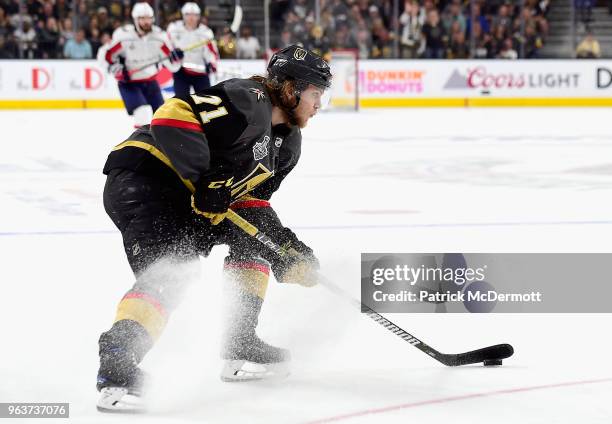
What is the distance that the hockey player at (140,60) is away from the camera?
9602 millimetres

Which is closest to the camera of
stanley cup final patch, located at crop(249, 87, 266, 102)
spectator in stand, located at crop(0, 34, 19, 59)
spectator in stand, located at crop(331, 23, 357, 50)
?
stanley cup final patch, located at crop(249, 87, 266, 102)

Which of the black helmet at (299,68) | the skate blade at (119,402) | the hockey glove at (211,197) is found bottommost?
the skate blade at (119,402)

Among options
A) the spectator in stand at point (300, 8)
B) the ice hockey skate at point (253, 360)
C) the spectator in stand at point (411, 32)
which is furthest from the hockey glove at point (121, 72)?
the ice hockey skate at point (253, 360)

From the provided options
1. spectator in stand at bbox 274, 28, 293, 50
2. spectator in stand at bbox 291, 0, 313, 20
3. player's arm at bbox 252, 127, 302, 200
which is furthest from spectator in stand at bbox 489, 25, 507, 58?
player's arm at bbox 252, 127, 302, 200

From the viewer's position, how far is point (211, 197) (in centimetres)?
258

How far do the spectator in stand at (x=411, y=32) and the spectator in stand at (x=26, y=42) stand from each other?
474 centimetres

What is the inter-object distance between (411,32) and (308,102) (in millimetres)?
12320

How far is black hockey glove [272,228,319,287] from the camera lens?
2783mm

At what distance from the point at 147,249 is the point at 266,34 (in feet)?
39.4

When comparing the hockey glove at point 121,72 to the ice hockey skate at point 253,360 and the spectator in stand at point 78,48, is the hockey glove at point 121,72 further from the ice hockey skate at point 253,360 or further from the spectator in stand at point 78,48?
the ice hockey skate at point 253,360

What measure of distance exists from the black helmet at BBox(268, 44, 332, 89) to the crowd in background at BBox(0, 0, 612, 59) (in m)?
11.3

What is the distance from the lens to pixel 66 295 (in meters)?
3.76

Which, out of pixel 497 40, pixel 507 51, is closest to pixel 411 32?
pixel 497 40

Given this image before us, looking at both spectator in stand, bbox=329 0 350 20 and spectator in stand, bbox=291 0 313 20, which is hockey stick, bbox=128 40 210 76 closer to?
spectator in stand, bbox=291 0 313 20
